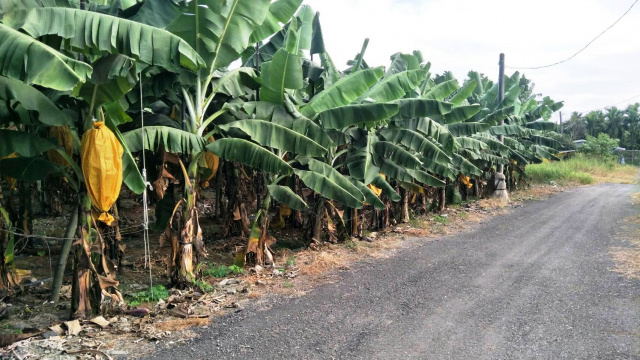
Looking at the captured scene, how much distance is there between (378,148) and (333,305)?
4827 millimetres

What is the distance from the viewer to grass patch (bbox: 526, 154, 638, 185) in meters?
25.4

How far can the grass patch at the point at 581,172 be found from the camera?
25359 mm

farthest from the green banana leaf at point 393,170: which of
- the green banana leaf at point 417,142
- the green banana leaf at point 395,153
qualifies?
the green banana leaf at point 417,142

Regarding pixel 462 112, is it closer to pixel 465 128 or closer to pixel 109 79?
pixel 465 128

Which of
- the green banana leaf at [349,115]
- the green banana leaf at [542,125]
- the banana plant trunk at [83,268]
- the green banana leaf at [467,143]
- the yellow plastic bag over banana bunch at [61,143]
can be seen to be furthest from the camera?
the green banana leaf at [542,125]

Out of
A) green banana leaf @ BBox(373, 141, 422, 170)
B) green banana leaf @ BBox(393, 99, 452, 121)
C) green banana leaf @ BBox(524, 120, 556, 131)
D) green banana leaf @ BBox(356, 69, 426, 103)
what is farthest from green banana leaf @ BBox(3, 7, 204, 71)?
green banana leaf @ BBox(524, 120, 556, 131)

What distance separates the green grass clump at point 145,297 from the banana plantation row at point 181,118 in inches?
12.0

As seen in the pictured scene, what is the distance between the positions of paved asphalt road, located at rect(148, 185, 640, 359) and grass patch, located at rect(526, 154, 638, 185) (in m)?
16.8

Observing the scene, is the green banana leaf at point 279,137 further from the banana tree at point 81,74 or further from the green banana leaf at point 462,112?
the green banana leaf at point 462,112

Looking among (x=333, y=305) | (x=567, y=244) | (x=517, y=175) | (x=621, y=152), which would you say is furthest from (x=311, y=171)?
(x=621, y=152)

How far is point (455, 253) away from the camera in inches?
380

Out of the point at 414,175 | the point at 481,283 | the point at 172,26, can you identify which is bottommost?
the point at 481,283

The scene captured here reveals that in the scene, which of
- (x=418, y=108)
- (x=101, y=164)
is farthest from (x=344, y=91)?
(x=101, y=164)

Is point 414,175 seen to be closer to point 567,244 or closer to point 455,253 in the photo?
point 455,253
